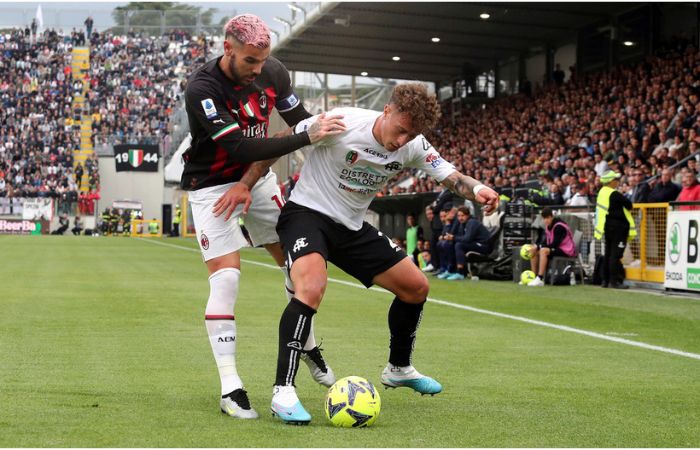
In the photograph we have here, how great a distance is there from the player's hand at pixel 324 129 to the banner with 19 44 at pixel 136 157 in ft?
184

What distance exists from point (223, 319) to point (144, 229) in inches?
2201

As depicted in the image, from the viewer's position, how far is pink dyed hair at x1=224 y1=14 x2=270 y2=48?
217 inches

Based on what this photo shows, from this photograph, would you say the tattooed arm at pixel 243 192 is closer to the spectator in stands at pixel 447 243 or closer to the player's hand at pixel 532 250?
the player's hand at pixel 532 250

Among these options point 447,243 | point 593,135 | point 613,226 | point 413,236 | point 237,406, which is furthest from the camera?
point 593,135

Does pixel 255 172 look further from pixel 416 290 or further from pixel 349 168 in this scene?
pixel 416 290

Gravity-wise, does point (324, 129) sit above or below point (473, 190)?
above

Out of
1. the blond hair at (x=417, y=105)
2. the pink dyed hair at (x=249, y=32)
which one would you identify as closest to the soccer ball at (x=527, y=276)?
the blond hair at (x=417, y=105)

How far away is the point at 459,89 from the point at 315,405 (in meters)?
40.7

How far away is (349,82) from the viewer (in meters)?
51.1

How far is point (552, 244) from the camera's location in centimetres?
1822

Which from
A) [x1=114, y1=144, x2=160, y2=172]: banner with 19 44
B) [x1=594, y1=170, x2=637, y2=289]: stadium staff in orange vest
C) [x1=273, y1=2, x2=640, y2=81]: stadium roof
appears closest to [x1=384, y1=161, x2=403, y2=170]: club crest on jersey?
[x1=594, y1=170, x2=637, y2=289]: stadium staff in orange vest

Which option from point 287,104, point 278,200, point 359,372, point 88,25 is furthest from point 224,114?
point 88,25

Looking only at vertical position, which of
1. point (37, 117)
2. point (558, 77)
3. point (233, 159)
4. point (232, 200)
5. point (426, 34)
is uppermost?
point (426, 34)

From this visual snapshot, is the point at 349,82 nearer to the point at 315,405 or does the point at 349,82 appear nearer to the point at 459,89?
the point at 459,89
